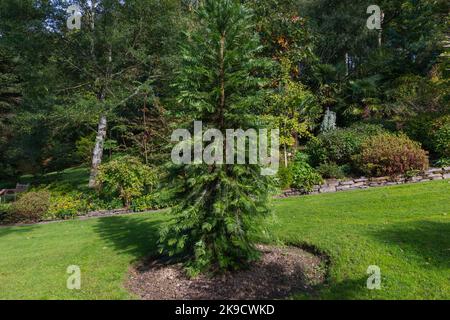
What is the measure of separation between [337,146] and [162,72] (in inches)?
373

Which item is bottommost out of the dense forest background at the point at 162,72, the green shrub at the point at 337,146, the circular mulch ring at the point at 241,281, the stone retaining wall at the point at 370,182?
the circular mulch ring at the point at 241,281

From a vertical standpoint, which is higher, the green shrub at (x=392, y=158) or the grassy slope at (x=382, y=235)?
the green shrub at (x=392, y=158)

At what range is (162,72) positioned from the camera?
60.9 ft

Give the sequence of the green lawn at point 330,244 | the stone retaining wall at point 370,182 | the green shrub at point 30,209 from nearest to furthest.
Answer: the green lawn at point 330,244
the stone retaining wall at point 370,182
the green shrub at point 30,209

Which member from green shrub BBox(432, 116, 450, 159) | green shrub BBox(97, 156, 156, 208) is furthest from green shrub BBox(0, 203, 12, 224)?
green shrub BBox(432, 116, 450, 159)

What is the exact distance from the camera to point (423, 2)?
20547 millimetres

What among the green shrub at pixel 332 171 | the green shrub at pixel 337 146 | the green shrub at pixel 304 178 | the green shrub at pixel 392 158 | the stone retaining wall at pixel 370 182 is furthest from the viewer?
the green shrub at pixel 337 146

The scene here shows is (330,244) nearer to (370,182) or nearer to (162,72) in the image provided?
(370,182)

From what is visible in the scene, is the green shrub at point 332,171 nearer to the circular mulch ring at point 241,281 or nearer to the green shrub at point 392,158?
the green shrub at point 392,158

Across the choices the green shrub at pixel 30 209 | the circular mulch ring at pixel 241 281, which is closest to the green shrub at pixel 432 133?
the circular mulch ring at pixel 241 281

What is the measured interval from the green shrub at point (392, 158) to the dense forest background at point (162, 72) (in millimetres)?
1767

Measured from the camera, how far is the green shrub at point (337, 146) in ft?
44.3

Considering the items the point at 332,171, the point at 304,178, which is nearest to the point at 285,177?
the point at 304,178

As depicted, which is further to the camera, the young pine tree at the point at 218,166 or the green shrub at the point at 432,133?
the green shrub at the point at 432,133
